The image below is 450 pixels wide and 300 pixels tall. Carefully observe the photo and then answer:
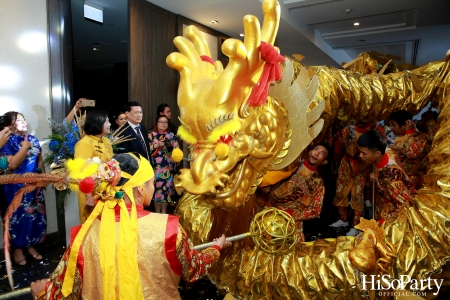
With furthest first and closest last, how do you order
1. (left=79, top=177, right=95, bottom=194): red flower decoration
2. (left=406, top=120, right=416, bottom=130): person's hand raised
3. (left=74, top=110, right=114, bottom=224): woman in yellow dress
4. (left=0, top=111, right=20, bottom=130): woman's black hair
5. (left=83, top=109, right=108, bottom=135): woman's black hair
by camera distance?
(left=0, top=111, right=20, bottom=130): woman's black hair < (left=406, top=120, right=416, bottom=130): person's hand raised < (left=83, top=109, right=108, bottom=135): woman's black hair < (left=74, top=110, right=114, bottom=224): woman in yellow dress < (left=79, top=177, right=95, bottom=194): red flower decoration

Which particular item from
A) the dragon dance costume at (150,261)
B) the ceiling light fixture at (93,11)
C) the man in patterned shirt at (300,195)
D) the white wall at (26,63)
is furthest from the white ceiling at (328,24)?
the dragon dance costume at (150,261)

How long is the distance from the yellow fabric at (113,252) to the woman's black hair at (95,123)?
1.88m

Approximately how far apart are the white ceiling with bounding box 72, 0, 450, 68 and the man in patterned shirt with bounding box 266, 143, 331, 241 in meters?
3.18

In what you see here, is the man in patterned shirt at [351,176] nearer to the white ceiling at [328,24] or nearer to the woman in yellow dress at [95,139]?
the white ceiling at [328,24]

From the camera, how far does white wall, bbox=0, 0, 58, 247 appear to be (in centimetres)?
329

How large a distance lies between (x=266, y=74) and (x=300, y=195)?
3.39 ft

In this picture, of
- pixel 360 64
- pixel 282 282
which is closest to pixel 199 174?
pixel 282 282

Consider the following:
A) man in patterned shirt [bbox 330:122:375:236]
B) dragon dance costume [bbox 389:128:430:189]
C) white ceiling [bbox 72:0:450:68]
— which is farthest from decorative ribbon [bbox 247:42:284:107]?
white ceiling [bbox 72:0:450:68]

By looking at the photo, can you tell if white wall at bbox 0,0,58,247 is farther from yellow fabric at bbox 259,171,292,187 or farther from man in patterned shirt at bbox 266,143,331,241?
yellow fabric at bbox 259,171,292,187

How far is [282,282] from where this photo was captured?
118 centimetres

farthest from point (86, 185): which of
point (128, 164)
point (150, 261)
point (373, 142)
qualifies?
point (373, 142)

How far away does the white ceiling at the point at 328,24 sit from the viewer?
4684 mm

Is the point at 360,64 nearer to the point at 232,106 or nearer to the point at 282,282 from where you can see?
the point at 232,106

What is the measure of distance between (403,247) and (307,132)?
1.75ft
